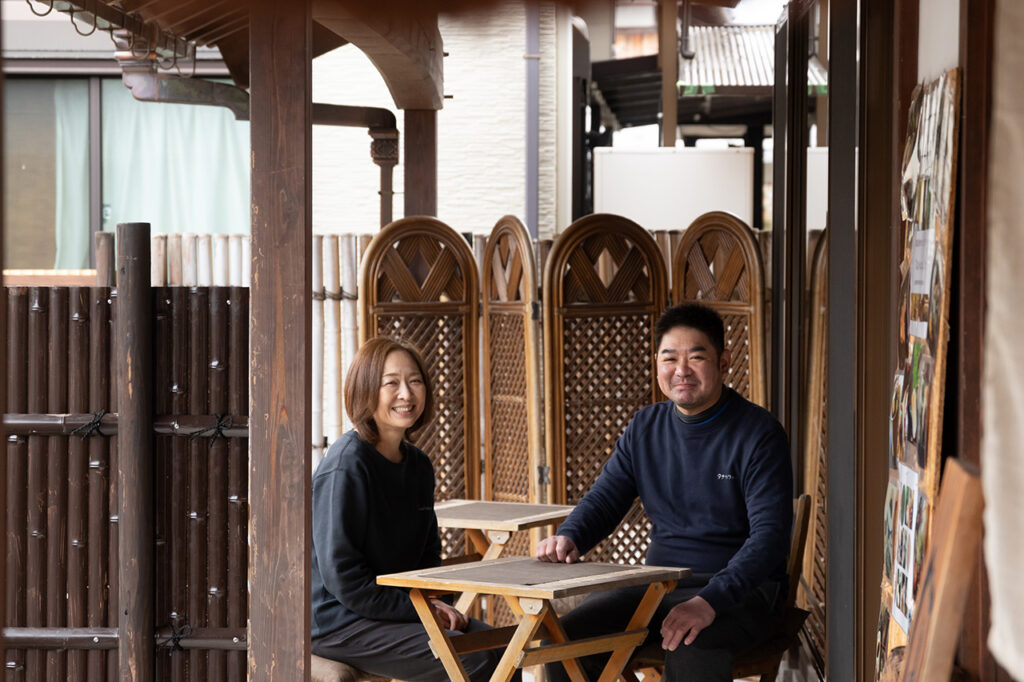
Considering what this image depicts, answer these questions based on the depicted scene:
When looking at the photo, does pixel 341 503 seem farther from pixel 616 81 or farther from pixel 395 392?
pixel 616 81

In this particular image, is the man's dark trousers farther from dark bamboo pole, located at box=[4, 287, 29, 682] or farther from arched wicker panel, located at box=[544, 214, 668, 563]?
dark bamboo pole, located at box=[4, 287, 29, 682]

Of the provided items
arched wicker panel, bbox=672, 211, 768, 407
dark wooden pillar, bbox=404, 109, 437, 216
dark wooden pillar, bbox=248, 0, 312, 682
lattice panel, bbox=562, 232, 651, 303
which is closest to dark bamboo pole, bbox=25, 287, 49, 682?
dark wooden pillar, bbox=248, 0, 312, 682

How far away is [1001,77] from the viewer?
1491 millimetres

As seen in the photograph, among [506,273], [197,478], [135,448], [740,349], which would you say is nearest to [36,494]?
[135,448]

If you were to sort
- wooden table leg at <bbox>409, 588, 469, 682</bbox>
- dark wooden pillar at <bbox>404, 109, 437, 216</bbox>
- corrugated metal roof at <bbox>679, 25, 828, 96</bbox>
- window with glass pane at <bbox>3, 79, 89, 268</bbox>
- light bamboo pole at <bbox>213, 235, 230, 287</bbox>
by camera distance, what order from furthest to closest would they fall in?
window with glass pane at <bbox>3, 79, 89, 268</bbox>, corrugated metal roof at <bbox>679, 25, 828, 96</bbox>, light bamboo pole at <bbox>213, 235, 230, 287</bbox>, dark wooden pillar at <bbox>404, 109, 437, 216</bbox>, wooden table leg at <bbox>409, 588, 469, 682</bbox>

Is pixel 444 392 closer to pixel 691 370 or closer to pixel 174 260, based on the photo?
pixel 691 370

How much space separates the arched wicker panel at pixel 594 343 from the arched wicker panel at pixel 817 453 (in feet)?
2.56

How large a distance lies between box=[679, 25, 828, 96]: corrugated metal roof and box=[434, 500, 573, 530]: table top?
16.4 ft

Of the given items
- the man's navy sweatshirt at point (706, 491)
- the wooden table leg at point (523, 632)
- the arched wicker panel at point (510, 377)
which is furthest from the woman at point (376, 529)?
the arched wicker panel at point (510, 377)

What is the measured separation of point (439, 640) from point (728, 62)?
7.26 m

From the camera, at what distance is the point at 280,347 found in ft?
8.70

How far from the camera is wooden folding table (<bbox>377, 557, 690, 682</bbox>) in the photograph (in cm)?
277

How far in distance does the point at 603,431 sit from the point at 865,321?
2.08 meters

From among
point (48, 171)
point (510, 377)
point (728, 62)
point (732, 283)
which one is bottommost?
point (510, 377)
